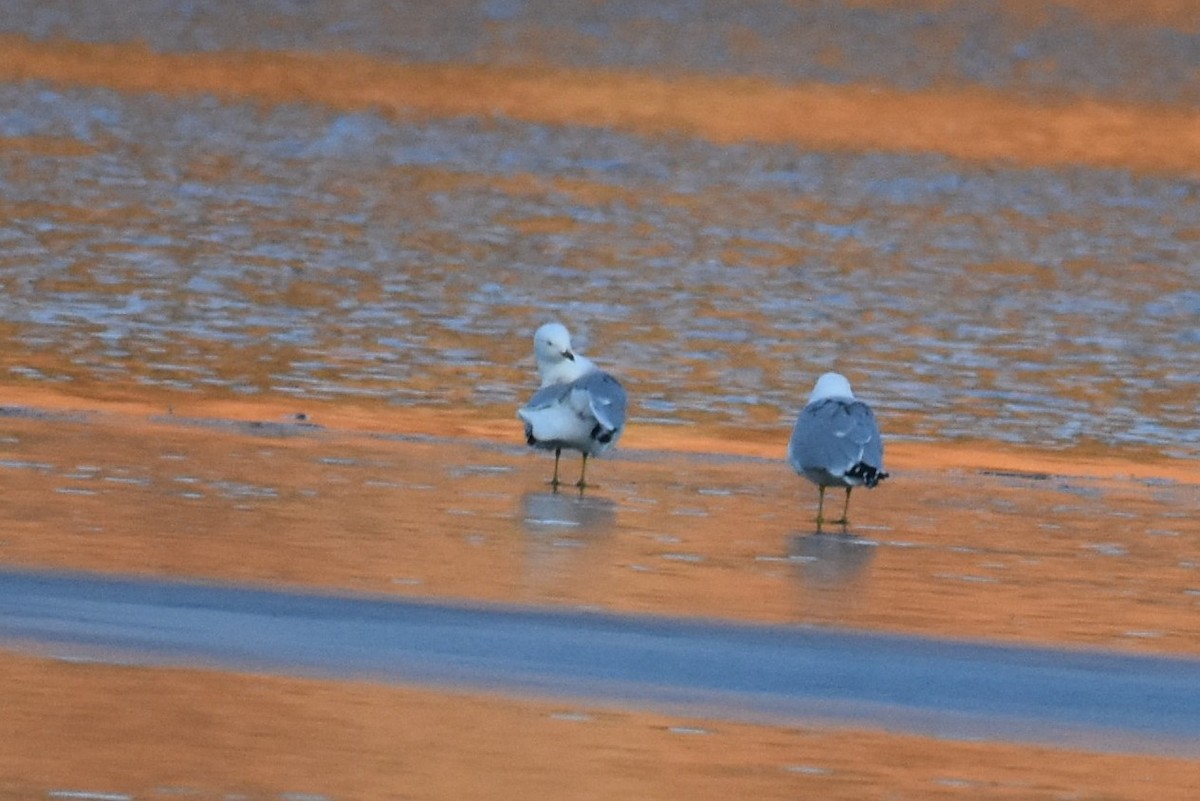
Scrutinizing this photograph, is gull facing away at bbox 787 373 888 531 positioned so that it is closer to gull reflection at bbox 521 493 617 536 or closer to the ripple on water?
gull reflection at bbox 521 493 617 536

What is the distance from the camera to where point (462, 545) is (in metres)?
8.47

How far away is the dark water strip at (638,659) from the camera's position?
655 cm

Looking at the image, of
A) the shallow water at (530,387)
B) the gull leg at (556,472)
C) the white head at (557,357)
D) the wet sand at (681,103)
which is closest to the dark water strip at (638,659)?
the shallow water at (530,387)

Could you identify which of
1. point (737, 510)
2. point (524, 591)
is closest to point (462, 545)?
point (524, 591)

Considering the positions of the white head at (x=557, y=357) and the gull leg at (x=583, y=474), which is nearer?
the gull leg at (x=583, y=474)

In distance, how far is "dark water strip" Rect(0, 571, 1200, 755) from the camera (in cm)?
655

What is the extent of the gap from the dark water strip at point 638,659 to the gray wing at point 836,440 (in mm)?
2073

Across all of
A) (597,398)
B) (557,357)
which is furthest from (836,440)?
(557,357)

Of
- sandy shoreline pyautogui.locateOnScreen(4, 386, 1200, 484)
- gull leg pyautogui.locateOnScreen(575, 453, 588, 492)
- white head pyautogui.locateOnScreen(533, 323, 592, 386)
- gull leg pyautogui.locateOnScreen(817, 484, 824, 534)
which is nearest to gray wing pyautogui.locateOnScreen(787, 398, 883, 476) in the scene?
gull leg pyautogui.locateOnScreen(817, 484, 824, 534)

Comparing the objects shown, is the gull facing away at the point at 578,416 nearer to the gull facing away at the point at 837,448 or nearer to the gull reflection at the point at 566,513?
the gull reflection at the point at 566,513

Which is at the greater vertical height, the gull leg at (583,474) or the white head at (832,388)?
the white head at (832,388)

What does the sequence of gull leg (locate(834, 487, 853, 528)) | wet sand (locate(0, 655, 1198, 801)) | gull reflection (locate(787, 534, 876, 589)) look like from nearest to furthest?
wet sand (locate(0, 655, 1198, 801)) < gull reflection (locate(787, 534, 876, 589)) < gull leg (locate(834, 487, 853, 528))

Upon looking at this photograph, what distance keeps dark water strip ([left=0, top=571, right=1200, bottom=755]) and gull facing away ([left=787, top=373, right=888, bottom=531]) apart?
2.08 m

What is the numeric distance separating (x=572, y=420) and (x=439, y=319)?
5768 mm
